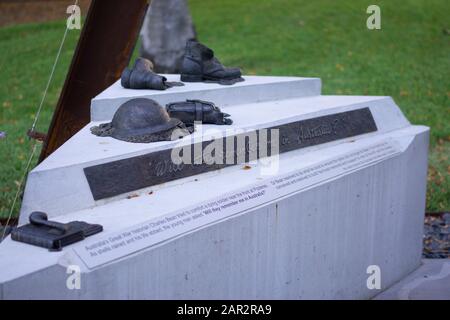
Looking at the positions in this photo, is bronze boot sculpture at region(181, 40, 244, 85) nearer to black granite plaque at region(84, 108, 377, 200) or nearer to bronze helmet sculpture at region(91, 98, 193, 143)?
black granite plaque at region(84, 108, 377, 200)

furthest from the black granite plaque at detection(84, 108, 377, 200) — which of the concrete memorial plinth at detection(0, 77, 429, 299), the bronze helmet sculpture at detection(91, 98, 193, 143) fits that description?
the bronze helmet sculpture at detection(91, 98, 193, 143)

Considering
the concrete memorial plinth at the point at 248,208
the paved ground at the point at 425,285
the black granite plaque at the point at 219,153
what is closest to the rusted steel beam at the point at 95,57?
the concrete memorial plinth at the point at 248,208

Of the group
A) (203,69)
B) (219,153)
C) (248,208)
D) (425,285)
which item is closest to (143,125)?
(219,153)

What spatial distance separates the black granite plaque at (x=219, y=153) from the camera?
470 centimetres

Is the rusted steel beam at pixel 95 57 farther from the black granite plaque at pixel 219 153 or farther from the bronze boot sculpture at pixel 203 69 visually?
the black granite plaque at pixel 219 153

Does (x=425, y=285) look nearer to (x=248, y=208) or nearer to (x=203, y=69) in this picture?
(x=248, y=208)

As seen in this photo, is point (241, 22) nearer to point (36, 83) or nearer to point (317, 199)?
point (36, 83)

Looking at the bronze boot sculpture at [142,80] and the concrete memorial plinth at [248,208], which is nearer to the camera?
the concrete memorial plinth at [248,208]

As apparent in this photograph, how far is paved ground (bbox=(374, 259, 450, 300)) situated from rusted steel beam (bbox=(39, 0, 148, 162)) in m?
3.16

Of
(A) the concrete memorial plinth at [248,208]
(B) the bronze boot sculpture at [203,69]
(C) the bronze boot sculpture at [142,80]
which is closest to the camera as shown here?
(A) the concrete memorial plinth at [248,208]

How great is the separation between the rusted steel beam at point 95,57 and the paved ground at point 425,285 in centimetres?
316

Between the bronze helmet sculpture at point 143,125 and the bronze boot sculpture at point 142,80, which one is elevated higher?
the bronze boot sculpture at point 142,80

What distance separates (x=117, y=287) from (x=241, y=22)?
14.6 metres

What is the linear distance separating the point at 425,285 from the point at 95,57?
3.65 metres
